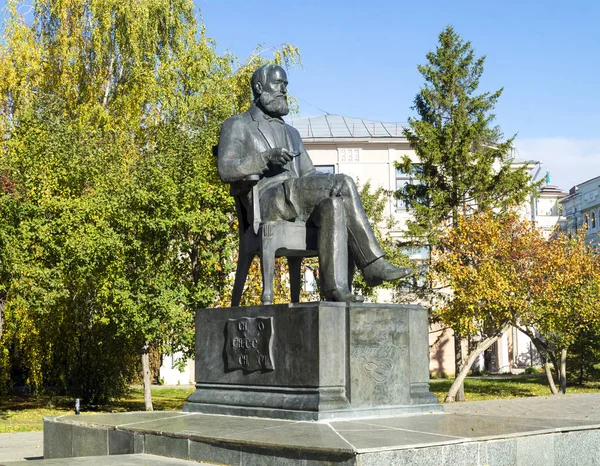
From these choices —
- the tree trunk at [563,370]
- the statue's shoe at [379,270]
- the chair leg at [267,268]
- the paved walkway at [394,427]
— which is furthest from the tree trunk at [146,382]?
the statue's shoe at [379,270]

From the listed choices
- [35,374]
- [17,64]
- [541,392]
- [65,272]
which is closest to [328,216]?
[65,272]

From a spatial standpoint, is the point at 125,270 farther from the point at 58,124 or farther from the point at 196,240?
the point at 58,124

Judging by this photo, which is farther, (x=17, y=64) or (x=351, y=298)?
(x=17, y=64)

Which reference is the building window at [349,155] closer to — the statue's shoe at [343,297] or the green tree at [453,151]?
the green tree at [453,151]

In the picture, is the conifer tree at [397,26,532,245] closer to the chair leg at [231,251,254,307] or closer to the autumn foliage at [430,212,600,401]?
the autumn foliage at [430,212,600,401]

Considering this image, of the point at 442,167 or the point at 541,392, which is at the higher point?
the point at 442,167

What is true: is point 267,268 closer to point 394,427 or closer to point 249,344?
point 249,344

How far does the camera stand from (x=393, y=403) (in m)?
6.62

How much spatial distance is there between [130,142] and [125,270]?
4270 millimetres

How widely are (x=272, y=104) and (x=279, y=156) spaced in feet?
2.99

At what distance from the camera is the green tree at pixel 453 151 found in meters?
30.3

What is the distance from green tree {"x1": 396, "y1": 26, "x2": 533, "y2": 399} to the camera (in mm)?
30266

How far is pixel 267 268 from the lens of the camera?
700 centimetres

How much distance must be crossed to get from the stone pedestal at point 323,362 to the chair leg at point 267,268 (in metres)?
0.17
